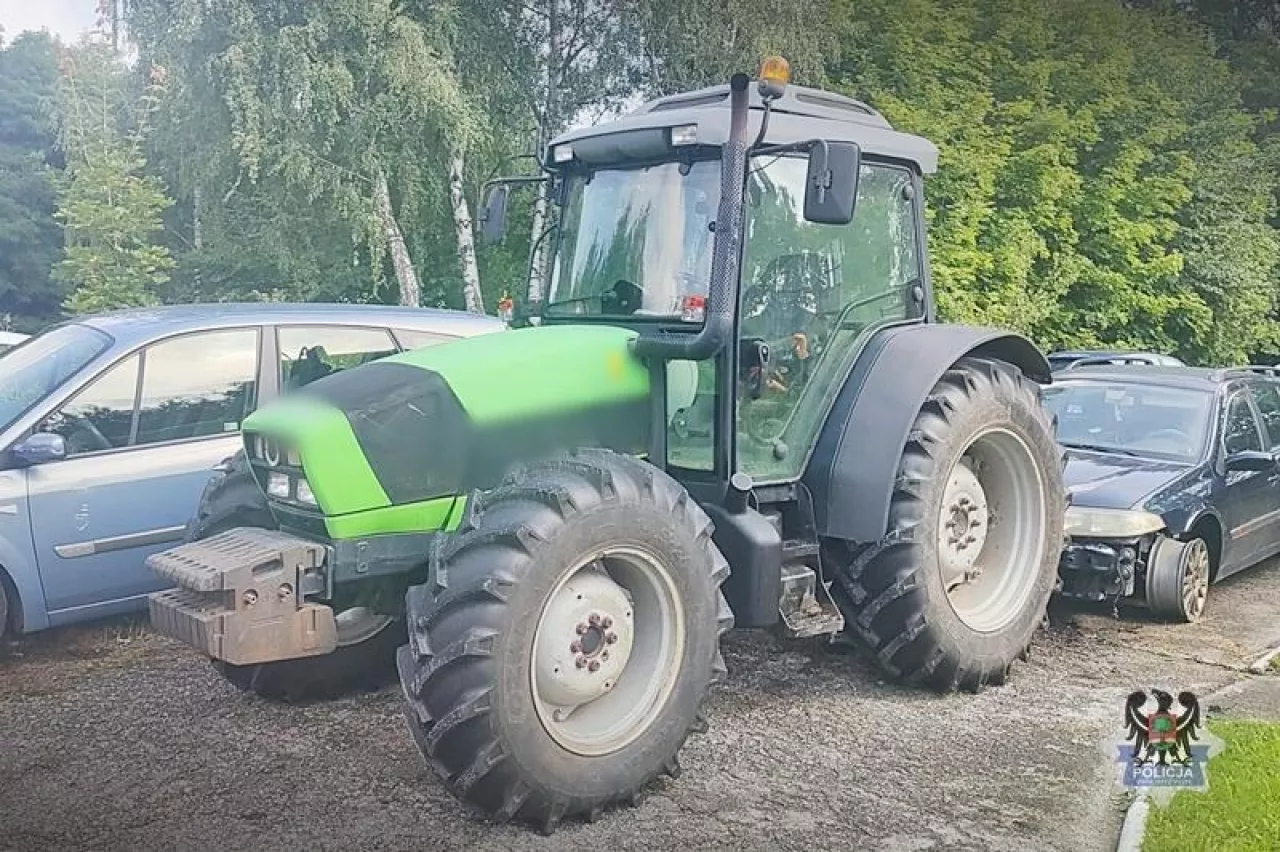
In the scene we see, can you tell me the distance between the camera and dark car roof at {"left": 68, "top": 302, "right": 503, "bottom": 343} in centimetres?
607

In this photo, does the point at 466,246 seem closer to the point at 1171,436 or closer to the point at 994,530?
the point at 1171,436

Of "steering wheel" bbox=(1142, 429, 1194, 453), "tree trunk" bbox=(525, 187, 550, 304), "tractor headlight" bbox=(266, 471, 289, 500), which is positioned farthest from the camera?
"steering wheel" bbox=(1142, 429, 1194, 453)

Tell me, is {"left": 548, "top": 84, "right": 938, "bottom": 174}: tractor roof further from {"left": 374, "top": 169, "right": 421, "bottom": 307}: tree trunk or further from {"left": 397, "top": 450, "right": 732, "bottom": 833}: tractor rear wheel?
{"left": 374, "top": 169, "right": 421, "bottom": 307}: tree trunk

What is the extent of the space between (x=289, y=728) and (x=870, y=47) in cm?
1798

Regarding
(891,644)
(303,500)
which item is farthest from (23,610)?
(891,644)

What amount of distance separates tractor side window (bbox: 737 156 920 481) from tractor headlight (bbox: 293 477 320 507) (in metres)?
1.66

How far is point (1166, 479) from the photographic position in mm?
6715

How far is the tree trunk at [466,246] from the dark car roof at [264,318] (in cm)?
1033

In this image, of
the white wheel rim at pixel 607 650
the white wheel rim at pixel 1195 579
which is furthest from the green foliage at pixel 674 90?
the white wheel rim at pixel 607 650

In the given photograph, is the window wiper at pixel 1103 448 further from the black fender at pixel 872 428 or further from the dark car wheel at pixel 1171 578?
the black fender at pixel 872 428

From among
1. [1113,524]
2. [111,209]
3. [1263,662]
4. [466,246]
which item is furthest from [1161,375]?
[111,209]

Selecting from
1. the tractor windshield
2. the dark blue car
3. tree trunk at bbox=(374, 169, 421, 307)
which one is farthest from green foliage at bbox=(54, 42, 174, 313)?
the dark blue car

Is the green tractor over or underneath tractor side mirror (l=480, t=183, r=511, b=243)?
underneath

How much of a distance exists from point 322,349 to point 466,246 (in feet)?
37.0
